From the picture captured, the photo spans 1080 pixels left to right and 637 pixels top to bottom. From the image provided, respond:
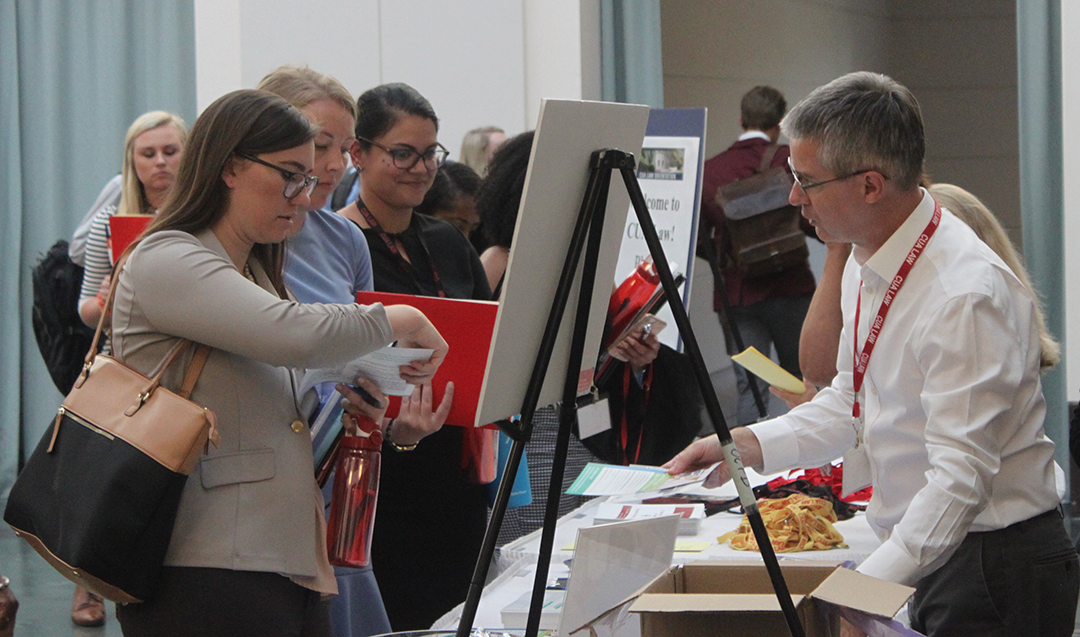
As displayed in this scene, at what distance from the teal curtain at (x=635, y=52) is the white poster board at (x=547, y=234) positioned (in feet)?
13.9

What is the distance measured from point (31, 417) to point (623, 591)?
5.20 m

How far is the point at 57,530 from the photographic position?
1449mm

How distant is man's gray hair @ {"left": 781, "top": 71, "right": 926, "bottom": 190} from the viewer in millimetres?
1630

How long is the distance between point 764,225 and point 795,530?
302 cm

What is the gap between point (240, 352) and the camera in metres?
1.48

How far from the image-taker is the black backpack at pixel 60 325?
374 cm

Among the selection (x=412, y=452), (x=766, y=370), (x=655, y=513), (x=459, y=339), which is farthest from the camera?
(x=766, y=370)

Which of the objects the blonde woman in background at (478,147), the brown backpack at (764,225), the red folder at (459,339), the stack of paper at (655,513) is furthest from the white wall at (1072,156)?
the red folder at (459,339)

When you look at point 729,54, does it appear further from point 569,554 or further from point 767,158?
point 569,554

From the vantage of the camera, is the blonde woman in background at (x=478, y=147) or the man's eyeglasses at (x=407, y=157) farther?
the blonde woman in background at (x=478, y=147)

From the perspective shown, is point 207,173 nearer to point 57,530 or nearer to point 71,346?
point 57,530

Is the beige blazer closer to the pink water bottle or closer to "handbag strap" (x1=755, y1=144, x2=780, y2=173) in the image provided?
the pink water bottle

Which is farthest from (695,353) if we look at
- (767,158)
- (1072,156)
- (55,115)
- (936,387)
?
(55,115)

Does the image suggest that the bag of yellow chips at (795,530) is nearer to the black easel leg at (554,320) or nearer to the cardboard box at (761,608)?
the cardboard box at (761,608)
